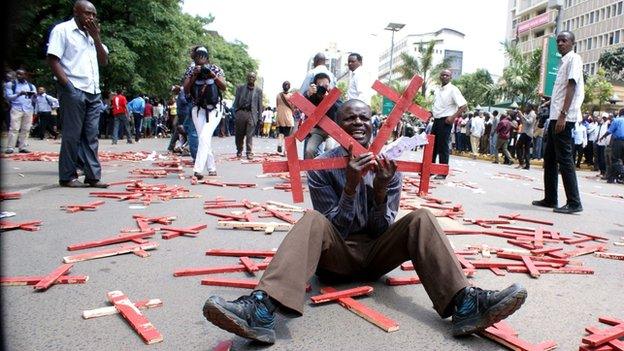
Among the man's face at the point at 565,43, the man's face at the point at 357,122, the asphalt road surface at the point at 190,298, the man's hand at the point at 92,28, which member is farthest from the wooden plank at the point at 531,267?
the man's hand at the point at 92,28

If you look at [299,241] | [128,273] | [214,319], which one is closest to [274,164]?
[299,241]

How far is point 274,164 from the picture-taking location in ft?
10.2

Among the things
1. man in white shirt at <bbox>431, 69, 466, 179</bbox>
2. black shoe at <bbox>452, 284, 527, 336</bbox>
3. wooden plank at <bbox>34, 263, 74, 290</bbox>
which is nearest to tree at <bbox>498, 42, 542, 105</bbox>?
man in white shirt at <bbox>431, 69, 466, 179</bbox>

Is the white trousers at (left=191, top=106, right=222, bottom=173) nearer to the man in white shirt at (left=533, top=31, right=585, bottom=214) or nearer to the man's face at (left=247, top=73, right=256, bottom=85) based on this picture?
the man's face at (left=247, top=73, right=256, bottom=85)

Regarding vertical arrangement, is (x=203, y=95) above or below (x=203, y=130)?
above

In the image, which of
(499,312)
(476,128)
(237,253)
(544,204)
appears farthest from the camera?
(476,128)

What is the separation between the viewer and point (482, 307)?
2672mm

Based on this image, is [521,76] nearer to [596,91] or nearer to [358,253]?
[596,91]

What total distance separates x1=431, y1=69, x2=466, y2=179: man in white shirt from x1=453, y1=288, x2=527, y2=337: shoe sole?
25.2 ft

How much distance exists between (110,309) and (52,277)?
2.23 ft

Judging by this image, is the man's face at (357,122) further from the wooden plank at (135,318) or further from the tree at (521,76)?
the tree at (521,76)

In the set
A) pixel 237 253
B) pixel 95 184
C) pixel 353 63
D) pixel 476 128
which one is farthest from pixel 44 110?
pixel 237 253

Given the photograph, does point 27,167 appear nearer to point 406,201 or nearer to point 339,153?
point 406,201

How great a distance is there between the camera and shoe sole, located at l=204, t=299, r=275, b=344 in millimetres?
2361
